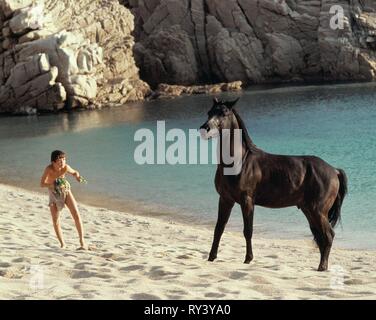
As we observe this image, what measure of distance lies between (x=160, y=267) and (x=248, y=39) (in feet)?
180

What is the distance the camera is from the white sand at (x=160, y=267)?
6.46 m

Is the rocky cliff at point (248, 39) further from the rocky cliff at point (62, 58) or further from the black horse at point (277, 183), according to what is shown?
the black horse at point (277, 183)

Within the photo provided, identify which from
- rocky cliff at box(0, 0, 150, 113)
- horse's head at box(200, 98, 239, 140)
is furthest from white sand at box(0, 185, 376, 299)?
rocky cliff at box(0, 0, 150, 113)

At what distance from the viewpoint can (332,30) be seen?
191ft

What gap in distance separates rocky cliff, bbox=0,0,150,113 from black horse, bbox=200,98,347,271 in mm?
37482

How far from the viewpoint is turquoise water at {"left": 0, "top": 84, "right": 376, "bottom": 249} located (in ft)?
48.9

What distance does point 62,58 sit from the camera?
4394cm

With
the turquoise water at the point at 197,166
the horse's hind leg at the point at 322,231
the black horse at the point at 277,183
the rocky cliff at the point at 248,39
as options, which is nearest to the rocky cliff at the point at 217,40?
the rocky cliff at the point at 248,39

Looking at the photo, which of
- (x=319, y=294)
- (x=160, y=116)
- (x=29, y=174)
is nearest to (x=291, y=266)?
(x=319, y=294)

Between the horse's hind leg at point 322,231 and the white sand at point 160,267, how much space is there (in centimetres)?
26
